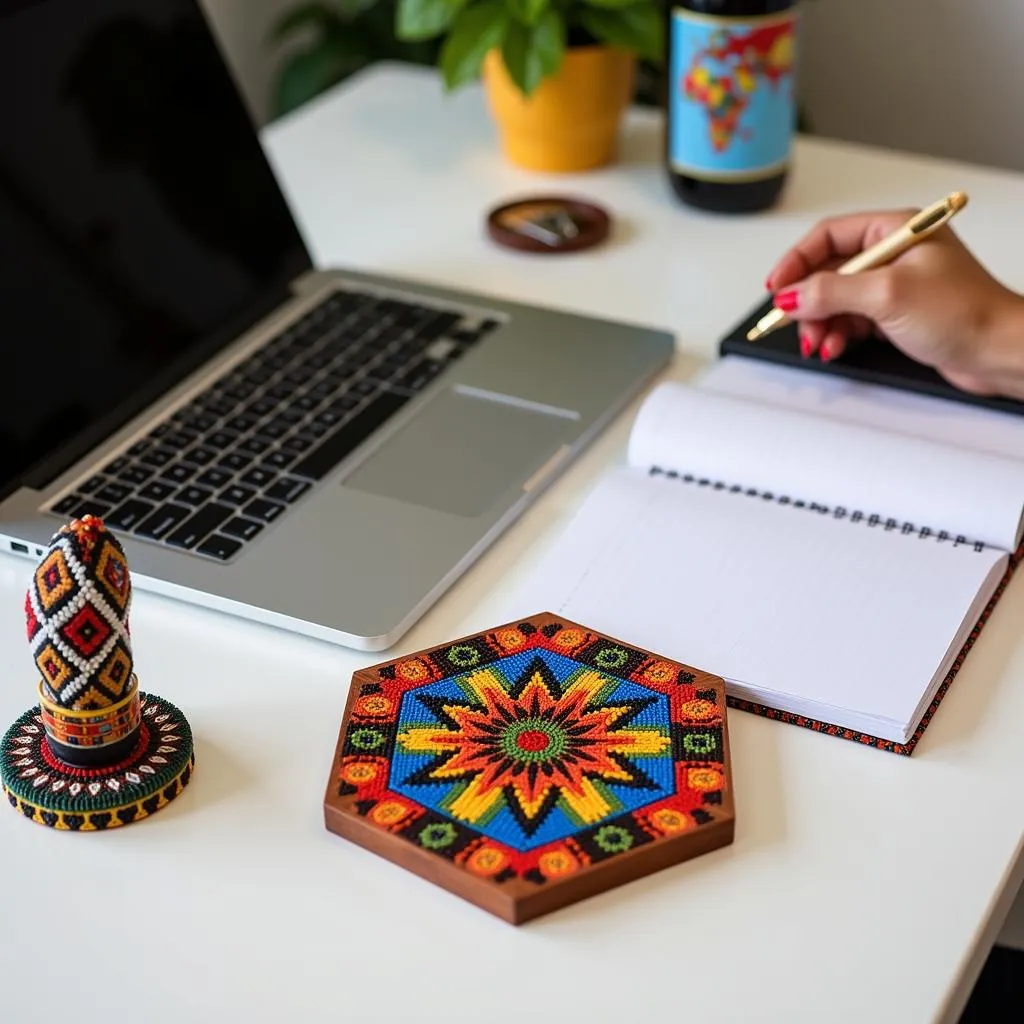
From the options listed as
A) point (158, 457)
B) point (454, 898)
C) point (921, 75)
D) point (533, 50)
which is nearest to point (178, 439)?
point (158, 457)

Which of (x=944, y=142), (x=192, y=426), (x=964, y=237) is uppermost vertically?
(x=192, y=426)

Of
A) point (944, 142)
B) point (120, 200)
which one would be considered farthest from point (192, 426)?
point (944, 142)

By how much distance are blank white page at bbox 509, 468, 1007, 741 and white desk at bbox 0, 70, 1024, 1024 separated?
2 centimetres

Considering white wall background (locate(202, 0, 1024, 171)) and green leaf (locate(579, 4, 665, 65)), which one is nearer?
green leaf (locate(579, 4, 665, 65))

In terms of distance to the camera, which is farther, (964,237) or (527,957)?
(964,237)

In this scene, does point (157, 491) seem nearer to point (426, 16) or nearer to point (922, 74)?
point (426, 16)

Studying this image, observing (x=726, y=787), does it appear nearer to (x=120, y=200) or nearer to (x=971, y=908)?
(x=971, y=908)

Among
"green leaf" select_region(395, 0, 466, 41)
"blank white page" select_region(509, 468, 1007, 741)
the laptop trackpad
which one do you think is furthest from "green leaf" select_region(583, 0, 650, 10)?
"blank white page" select_region(509, 468, 1007, 741)

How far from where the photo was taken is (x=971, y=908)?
64cm

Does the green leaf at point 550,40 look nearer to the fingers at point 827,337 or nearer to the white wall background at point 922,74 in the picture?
the fingers at point 827,337

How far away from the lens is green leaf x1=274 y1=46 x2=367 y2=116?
6.45ft

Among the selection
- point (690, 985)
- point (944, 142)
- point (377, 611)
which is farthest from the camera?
point (944, 142)

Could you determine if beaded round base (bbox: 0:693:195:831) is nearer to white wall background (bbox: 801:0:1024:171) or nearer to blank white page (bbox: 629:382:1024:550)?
blank white page (bbox: 629:382:1024:550)

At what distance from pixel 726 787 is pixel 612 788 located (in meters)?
0.05
